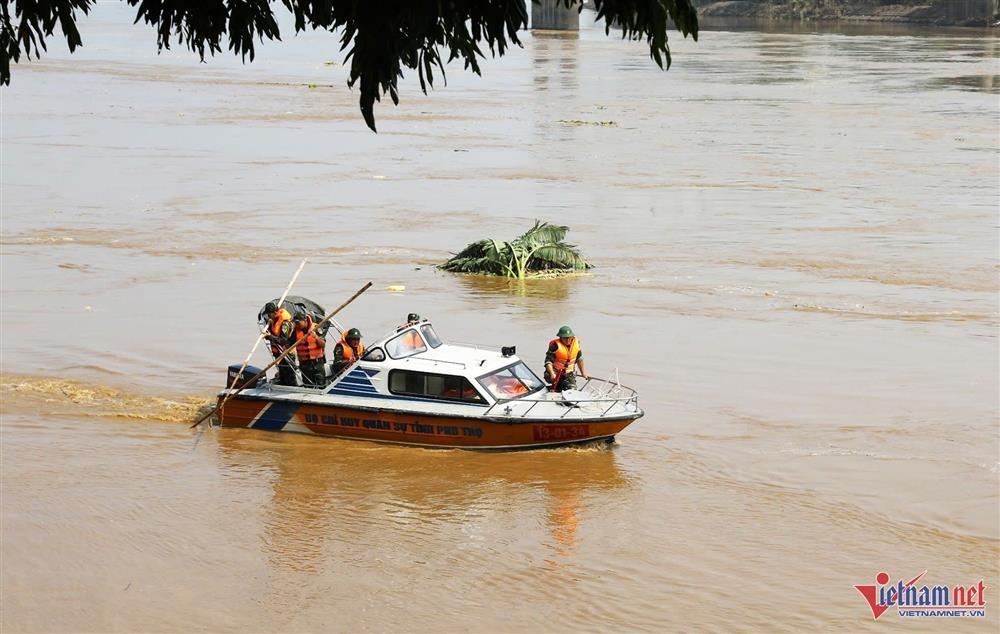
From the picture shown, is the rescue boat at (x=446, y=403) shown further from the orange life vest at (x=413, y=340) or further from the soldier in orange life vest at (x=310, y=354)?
the soldier in orange life vest at (x=310, y=354)

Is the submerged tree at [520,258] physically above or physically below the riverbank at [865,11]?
below

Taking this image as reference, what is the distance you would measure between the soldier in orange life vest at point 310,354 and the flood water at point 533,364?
2.53 feet

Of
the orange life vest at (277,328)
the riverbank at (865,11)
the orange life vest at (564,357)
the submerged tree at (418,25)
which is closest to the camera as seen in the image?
the submerged tree at (418,25)

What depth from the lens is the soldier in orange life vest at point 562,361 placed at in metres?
→ 15.4

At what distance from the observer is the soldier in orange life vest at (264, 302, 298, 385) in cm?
1587

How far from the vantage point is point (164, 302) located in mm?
22891

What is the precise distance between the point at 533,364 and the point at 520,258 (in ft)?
20.6

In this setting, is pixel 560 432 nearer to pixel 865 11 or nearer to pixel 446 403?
pixel 446 403

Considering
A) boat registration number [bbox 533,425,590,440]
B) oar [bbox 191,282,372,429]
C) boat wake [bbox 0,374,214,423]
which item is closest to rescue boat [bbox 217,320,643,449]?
boat registration number [bbox 533,425,590,440]

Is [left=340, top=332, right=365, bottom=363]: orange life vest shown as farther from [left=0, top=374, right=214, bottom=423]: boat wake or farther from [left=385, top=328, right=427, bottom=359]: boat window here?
[left=0, top=374, right=214, bottom=423]: boat wake

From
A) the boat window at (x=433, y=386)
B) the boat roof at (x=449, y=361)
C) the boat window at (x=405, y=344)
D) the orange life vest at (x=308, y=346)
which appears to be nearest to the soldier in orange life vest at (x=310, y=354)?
the orange life vest at (x=308, y=346)

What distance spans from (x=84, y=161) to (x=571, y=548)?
1143 inches

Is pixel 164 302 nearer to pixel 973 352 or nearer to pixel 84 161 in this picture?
pixel 973 352

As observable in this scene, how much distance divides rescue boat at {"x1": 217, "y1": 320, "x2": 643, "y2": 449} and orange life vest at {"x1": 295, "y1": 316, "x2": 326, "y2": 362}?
1.16ft
